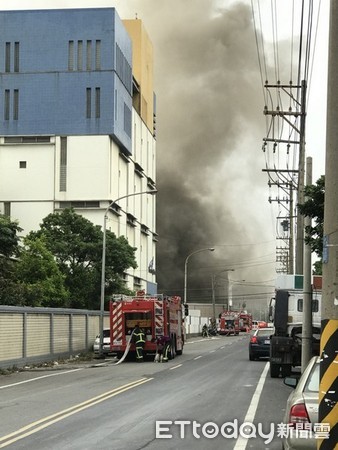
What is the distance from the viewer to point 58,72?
7119 centimetres

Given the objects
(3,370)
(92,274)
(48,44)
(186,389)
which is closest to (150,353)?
(3,370)

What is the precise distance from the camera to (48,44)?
7144 centimetres

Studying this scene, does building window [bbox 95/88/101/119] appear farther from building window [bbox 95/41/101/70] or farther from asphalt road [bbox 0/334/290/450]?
asphalt road [bbox 0/334/290/450]

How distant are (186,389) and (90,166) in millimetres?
54324

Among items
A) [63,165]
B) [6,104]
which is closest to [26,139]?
Answer: [6,104]

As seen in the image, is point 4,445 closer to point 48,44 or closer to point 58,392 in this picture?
point 58,392

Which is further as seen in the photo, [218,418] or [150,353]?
[150,353]

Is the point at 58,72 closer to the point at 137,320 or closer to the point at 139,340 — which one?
the point at 137,320

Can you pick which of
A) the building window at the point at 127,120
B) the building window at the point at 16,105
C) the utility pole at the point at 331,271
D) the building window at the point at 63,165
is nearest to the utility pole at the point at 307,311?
the utility pole at the point at 331,271

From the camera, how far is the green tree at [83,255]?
52844 millimetres

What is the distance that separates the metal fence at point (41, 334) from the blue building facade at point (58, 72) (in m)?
34.4

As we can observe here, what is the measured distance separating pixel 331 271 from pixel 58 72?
67.6 m

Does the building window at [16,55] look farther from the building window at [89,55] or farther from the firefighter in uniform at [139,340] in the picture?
the firefighter in uniform at [139,340]

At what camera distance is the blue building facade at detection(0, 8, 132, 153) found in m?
70.9
